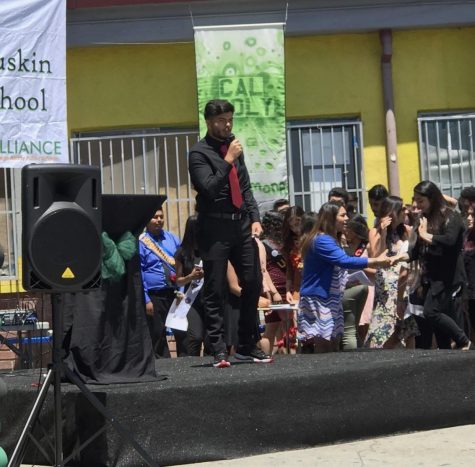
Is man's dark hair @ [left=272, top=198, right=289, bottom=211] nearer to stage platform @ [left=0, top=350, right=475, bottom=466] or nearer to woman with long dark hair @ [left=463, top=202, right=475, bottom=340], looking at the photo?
woman with long dark hair @ [left=463, top=202, right=475, bottom=340]

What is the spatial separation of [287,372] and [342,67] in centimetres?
681

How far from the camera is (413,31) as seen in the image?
1382cm

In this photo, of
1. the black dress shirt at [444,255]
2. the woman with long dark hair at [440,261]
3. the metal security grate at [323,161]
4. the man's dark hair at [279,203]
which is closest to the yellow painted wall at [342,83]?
the metal security grate at [323,161]

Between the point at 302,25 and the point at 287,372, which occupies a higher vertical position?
the point at 302,25

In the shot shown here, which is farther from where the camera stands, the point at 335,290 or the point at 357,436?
the point at 335,290

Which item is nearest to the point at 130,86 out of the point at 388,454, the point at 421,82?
the point at 421,82

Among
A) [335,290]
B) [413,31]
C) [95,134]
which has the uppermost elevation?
[413,31]

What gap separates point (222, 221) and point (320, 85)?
5945 millimetres

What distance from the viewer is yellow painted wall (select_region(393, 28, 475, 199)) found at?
13820 mm

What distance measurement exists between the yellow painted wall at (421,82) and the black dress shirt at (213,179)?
576 centimetres

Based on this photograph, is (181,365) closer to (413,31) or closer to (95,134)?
(95,134)

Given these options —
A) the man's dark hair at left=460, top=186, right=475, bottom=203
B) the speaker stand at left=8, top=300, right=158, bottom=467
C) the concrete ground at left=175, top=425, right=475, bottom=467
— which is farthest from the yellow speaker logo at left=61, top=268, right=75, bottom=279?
the man's dark hair at left=460, top=186, right=475, bottom=203

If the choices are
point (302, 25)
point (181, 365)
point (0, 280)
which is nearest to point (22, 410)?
point (181, 365)

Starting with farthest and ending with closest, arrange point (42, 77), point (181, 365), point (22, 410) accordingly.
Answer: point (42, 77) → point (181, 365) → point (22, 410)
